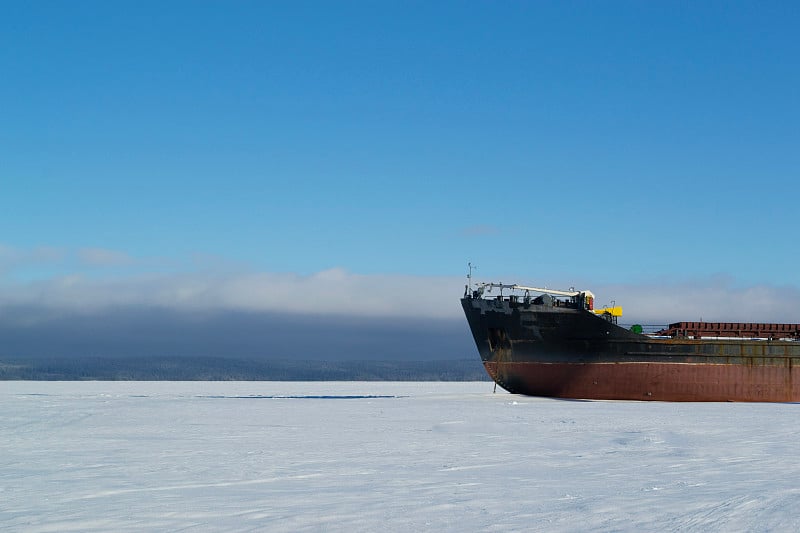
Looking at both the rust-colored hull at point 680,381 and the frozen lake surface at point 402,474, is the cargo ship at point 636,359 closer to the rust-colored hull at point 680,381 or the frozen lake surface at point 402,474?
the rust-colored hull at point 680,381

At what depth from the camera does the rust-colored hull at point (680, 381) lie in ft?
101

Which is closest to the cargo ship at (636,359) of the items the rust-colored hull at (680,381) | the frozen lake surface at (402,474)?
the rust-colored hull at (680,381)

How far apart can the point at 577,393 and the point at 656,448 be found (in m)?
16.8

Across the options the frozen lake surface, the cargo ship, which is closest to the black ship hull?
the cargo ship

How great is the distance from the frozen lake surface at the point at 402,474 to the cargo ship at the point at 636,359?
29.9 ft

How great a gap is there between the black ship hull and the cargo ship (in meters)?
0.04

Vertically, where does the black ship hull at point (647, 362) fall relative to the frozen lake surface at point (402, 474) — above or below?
above

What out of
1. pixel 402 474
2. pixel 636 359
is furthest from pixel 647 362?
pixel 402 474

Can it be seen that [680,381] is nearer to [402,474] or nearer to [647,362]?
[647,362]

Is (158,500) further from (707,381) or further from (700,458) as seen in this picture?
(707,381)

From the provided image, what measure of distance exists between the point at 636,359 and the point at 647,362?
45 cm

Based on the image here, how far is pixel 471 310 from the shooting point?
3409cm

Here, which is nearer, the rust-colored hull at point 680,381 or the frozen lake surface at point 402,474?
the frozen lake surface at point 402,474

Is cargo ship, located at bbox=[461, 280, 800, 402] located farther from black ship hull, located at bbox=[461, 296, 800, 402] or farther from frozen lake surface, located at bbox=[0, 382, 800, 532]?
frozen lake surface, located at bbox=[0, 382, 800, 532]
